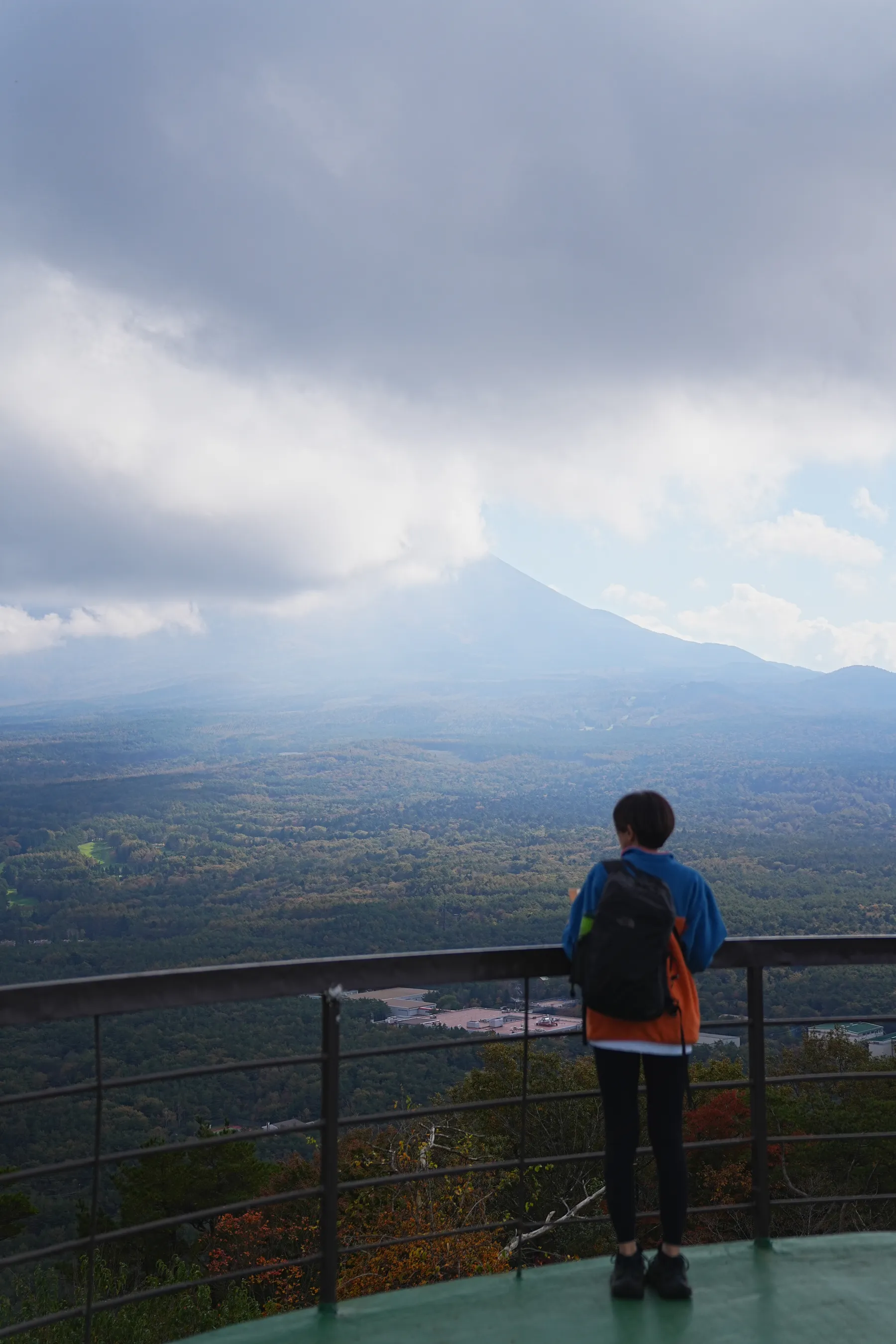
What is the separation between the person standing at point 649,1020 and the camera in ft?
6.30

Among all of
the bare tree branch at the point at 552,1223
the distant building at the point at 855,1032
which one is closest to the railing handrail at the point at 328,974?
the bare tree branch at the point at 552,1223

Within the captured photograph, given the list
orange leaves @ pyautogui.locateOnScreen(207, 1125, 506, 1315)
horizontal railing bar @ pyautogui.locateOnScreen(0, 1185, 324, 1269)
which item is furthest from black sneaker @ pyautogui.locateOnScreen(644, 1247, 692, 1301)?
orange leaves @ pyautogui.locateOnScreen(207, 1125, 506, 1315)

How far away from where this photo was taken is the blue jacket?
1984 mm

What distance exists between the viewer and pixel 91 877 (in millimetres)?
70938

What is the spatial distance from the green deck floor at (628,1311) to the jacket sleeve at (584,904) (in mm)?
729

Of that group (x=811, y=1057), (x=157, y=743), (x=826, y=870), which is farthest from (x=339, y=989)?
(x=157, y=743)

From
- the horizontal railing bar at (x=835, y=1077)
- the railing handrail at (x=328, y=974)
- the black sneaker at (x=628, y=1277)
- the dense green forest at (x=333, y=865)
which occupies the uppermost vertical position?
the railing handrail at (x=328, y=974)

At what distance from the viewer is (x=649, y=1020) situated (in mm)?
1936

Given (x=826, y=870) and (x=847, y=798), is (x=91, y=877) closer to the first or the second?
(x=826, y=870)

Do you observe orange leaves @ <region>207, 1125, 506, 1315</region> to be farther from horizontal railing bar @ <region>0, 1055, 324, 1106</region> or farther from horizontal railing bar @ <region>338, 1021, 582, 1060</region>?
horizontal railing bar @ <region>0, 1055, 324, 1106</region>

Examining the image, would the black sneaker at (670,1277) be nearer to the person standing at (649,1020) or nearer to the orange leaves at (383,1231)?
the person standing at (649,1020)

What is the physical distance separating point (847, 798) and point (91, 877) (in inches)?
2790

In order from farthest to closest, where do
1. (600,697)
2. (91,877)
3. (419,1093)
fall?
1. (600,697)
2. (91,877)
3. (419,1093)

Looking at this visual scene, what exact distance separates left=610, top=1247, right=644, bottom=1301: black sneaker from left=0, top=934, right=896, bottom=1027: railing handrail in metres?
0.65
